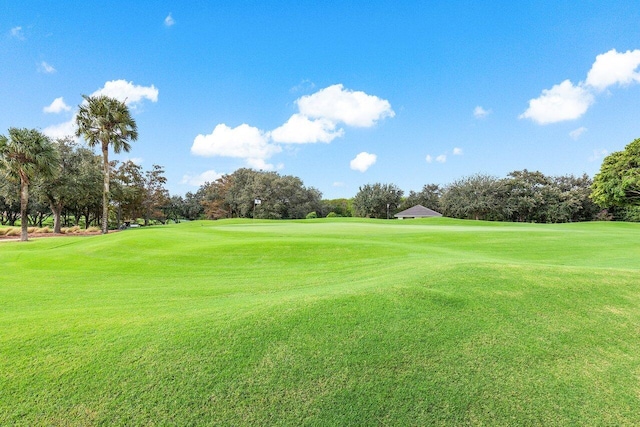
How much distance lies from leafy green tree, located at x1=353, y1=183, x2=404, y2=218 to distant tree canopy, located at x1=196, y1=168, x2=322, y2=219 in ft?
28.8

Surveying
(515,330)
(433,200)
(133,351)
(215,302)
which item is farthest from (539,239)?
(433,200)

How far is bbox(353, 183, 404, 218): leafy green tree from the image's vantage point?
67875 mm

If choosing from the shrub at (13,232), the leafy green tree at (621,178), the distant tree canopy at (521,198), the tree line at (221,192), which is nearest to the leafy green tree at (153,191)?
the tree line at (221,192)

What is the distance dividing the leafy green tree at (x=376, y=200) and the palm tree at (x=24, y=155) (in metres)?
52.4

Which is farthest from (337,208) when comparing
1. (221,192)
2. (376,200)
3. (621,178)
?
(621,178)

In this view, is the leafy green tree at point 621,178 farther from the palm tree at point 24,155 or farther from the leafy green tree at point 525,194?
the palm tree at point 24,155

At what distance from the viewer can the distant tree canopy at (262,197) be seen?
204 ft

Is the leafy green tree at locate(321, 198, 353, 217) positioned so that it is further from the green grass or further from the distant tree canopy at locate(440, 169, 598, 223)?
the green grass

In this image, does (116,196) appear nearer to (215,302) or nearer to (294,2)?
(294,2)

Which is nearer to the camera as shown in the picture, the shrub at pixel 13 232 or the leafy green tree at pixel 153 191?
the shrub at pixel 13 232

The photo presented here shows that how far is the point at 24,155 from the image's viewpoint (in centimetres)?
2416

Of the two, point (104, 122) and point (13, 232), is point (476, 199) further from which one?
point (13, 232)

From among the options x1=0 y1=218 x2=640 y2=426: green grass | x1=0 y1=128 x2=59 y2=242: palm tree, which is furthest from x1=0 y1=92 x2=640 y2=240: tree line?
x1=0 y1=218 x2=640 y2=426: green grass

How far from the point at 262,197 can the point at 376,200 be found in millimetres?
23117
